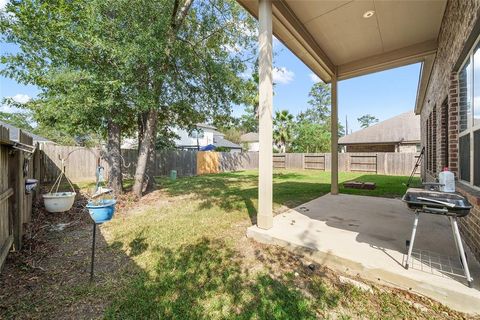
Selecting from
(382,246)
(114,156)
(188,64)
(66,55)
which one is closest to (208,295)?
(382,246)

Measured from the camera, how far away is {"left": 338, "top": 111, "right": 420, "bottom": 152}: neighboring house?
16469 mm

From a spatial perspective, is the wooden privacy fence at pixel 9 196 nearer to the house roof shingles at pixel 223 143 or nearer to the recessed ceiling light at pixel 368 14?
the recessed ceiling light at pixel 368 14

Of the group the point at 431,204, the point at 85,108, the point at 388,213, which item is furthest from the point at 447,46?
the point at 85,108

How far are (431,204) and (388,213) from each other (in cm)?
274

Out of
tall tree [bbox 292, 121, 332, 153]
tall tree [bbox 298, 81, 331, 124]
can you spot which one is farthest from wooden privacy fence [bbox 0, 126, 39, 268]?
tall tree [bbox 298, 81, 331, 124]

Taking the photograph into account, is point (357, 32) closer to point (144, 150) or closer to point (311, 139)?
point (144, 150)

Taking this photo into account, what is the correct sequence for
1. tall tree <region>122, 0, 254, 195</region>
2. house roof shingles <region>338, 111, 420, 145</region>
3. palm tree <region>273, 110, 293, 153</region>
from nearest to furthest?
1. tall tree <region>122, 0, 254, 195</region>
2. house roof shingles <region>338, 111, 420, 145</region>
3. palm tree <region>273, 110, 293, 153</region>

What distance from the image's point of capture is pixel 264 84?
3381 mm

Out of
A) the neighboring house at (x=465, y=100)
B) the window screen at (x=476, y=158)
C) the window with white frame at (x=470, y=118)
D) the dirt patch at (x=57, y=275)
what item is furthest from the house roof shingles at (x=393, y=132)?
the dirt patch at (x=57, y=275)

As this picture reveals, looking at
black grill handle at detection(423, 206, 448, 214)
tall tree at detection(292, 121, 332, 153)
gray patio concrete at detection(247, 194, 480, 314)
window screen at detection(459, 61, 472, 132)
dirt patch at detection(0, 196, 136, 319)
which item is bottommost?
dirt patch at detection(0, 196, 136, 319)

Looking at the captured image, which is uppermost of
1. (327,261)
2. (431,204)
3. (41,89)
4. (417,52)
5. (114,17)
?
(114,17)

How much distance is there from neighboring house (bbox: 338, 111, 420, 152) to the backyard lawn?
1741cm

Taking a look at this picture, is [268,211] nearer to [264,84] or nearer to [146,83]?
[264,84]

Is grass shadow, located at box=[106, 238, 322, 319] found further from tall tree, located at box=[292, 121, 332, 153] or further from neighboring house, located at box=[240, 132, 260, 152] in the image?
neighboring house, located at box=[240, 132, 260, 152]
